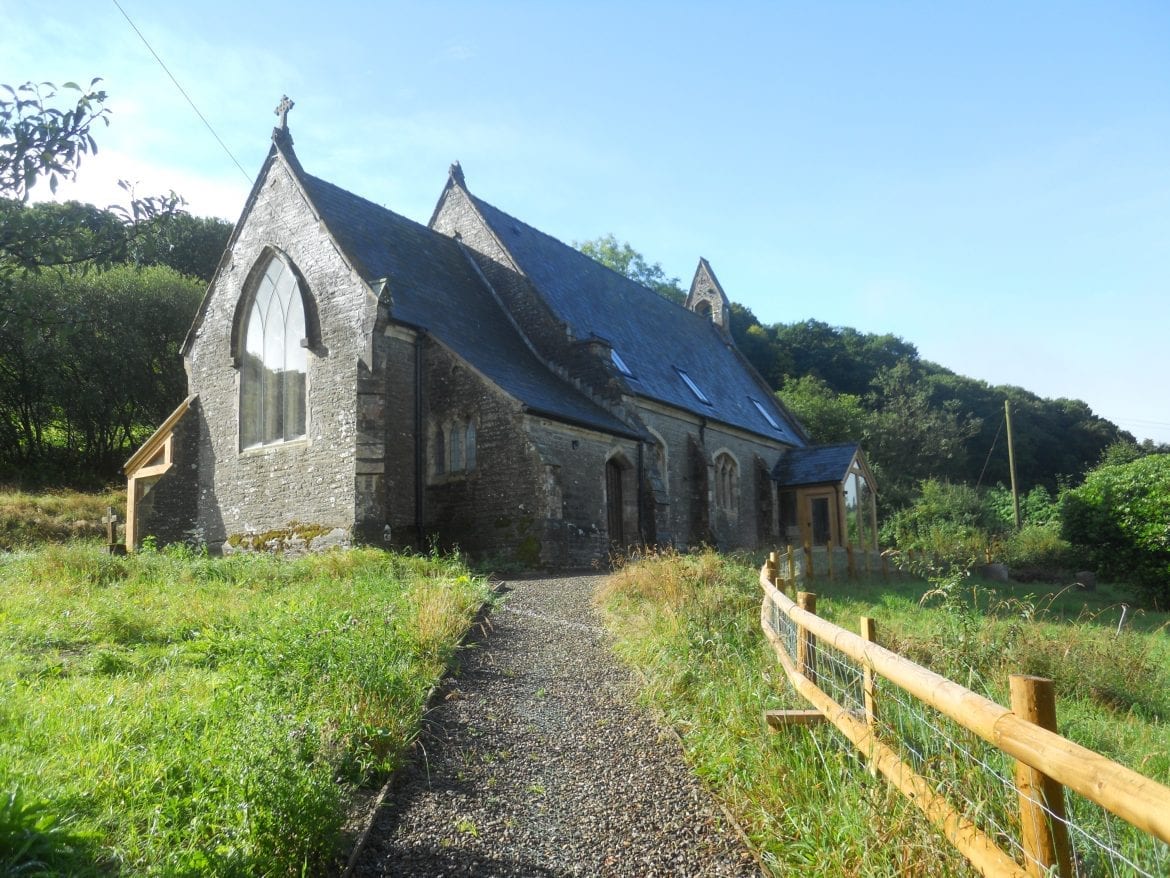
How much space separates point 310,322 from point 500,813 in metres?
14.7

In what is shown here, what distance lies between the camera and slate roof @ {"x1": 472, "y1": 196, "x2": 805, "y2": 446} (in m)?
23.7

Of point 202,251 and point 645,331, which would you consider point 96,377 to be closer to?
point 202,251

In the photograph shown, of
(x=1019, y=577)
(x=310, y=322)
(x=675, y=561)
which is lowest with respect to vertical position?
(x=1019, y=577)

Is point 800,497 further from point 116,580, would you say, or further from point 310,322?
point 116,580

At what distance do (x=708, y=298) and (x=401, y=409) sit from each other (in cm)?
2258

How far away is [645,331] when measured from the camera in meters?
27.8

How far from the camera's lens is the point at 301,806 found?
3.90 meters

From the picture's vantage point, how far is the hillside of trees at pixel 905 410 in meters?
42.9

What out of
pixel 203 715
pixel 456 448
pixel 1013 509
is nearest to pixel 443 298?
pixel 456 448

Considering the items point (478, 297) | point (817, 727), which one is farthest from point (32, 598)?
point (478, 297)

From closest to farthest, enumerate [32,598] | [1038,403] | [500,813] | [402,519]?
1. [500,813]
2. [32,598]
3. [402,519]
4. [1038,403]

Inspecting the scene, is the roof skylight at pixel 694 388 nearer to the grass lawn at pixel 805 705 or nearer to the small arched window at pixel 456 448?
the small arched window at pixel 456 448

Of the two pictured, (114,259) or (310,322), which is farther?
(310,322)

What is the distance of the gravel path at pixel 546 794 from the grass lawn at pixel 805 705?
276 millimetres
